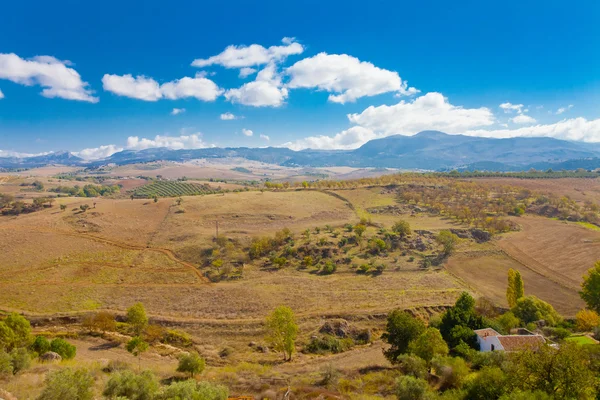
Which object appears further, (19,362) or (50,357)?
(50,357)

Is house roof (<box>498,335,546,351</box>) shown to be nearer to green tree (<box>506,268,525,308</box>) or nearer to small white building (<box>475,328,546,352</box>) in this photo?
small white building (<box>475,328,546,352</box>)

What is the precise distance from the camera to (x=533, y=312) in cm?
4781

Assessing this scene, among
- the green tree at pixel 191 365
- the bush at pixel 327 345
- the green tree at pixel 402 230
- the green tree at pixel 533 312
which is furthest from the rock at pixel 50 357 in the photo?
the green tree at pixel 402 230

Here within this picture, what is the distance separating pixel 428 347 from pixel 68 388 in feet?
94.8

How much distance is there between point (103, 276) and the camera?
65.0 meters

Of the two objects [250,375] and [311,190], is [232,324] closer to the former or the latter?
[250,375]

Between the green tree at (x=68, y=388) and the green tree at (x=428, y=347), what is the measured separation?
27200mm

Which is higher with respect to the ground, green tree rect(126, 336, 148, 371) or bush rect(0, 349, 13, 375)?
bush rect(0, 349, 13, 375)

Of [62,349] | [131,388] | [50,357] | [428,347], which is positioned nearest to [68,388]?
[131,388]

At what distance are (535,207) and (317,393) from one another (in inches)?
5066

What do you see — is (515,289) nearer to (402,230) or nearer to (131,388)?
(402,230)

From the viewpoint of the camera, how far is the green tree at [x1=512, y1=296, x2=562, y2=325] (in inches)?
1865

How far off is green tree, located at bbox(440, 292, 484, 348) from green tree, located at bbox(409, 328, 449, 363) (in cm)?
644

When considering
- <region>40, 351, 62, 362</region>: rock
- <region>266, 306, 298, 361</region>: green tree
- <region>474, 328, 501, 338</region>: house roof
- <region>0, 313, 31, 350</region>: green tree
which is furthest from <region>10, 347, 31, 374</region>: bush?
<region>474, 328, 501, 338</region>: house roof
